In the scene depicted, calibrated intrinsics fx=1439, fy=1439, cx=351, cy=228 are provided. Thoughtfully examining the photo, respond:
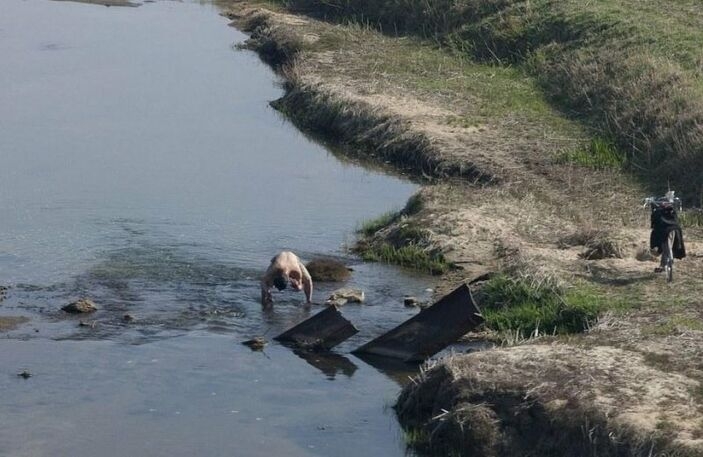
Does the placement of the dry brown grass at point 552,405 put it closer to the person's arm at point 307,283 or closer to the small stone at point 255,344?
the small stone at point 255,344

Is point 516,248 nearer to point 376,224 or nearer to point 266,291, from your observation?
point 376,224

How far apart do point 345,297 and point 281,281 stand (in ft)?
3.05

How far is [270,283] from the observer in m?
17.3

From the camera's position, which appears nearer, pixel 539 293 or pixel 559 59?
pixel 539 293

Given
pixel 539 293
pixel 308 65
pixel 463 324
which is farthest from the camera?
pixel 308 65

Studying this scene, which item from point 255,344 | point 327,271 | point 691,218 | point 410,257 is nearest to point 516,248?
point 410,257

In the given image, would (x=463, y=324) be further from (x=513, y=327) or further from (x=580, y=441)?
(x=580, y=441)

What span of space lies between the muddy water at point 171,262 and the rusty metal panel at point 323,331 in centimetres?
19

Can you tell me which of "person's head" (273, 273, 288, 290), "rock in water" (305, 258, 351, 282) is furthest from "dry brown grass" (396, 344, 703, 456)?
"rock in water" (305, 258, 351, 282)

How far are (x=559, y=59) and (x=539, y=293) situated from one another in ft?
46.6

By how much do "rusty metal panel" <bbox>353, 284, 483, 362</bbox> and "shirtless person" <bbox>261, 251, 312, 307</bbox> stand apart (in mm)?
1965

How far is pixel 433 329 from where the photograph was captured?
15266 mm

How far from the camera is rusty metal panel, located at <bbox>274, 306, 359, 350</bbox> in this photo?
15.7 meters

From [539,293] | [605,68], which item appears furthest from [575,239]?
[605,68]
